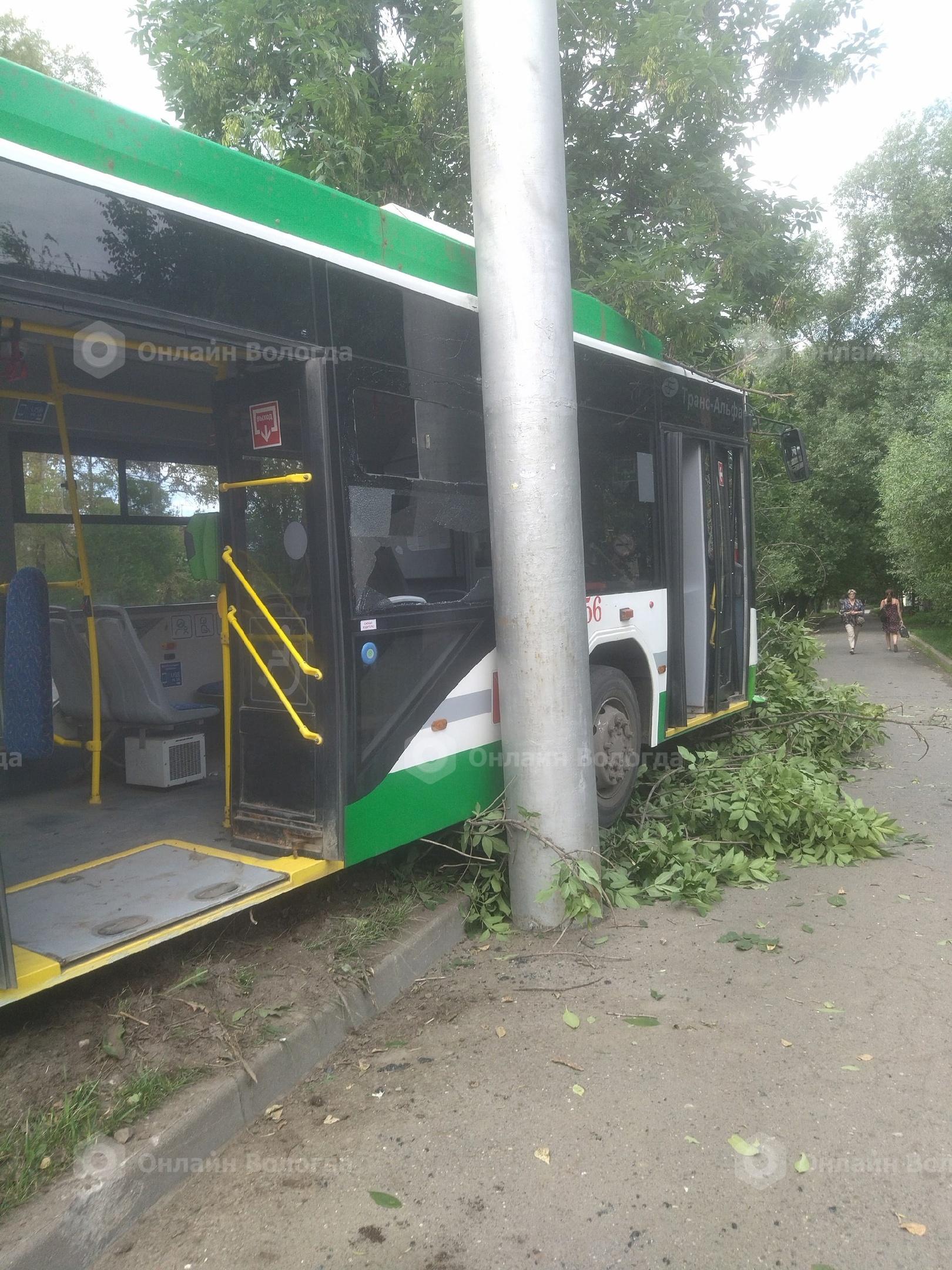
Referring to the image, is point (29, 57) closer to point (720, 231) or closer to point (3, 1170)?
point (720, 231)

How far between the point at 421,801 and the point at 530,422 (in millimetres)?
1926

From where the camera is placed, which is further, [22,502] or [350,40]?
[350,40]

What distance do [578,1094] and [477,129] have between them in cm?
449

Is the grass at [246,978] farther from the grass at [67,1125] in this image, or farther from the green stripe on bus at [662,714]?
the green stripe on bus at [662,714]

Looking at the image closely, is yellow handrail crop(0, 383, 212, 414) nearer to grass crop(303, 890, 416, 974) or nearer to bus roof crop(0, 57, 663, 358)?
bus roof crop(0, 57, 663, 358)

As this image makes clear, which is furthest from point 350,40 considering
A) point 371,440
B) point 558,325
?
point 371,440

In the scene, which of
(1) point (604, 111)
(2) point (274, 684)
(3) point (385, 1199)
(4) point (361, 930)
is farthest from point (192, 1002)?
(1) point (604, 111)

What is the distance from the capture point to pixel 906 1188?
2973mm

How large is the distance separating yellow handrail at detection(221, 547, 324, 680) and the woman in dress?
2204 centimetres

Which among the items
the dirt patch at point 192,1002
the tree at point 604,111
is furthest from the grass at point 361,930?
the tree at point 604,111

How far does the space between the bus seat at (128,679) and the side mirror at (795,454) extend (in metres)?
5.28

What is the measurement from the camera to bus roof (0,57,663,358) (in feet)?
10.5

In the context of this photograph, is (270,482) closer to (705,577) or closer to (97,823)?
(97,823)

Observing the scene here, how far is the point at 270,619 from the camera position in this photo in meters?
4.16
